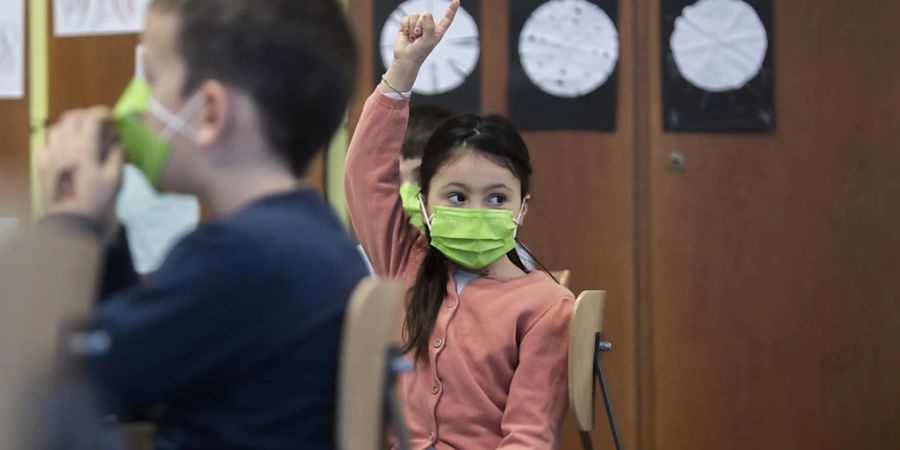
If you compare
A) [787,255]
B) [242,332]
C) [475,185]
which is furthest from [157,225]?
[242,332]

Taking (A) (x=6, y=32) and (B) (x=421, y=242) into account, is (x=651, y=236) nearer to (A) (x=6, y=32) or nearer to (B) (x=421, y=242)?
(B) (x=421, y=242)

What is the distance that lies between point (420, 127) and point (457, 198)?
43cm

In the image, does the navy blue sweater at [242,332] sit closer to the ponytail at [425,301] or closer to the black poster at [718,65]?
the ponytail at [425,301]

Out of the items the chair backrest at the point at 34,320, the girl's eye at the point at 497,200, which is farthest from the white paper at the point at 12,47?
the chair backrest at the point at 34,320

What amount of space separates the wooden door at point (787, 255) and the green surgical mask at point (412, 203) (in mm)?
923

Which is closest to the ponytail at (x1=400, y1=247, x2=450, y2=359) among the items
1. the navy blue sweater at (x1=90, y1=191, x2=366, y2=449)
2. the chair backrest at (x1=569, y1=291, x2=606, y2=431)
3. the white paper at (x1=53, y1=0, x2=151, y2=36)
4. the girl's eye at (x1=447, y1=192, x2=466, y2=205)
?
the girl's eye at (x1=447, y1=192, x2=466, y2=205)

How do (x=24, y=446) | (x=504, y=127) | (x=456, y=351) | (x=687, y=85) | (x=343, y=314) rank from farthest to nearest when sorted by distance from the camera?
(x=687, y=85), (x=504, y=127), (x=456, y=351), (x=343, y=314), (x=24, y=446)

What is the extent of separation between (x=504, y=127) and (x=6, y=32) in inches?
62.9

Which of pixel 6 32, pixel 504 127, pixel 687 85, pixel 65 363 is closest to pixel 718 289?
pixel 687 85

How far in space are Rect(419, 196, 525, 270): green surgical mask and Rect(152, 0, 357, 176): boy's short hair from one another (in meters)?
0.87

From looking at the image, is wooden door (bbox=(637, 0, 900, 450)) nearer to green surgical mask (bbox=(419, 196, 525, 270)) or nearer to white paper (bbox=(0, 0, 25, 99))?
green surgical mask (bbox=(419, 196, 525, 270))

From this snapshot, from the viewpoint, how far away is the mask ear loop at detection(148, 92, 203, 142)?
0.96m

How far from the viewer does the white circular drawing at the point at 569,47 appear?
2.81 metres

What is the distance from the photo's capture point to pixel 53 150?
95 centimetres
